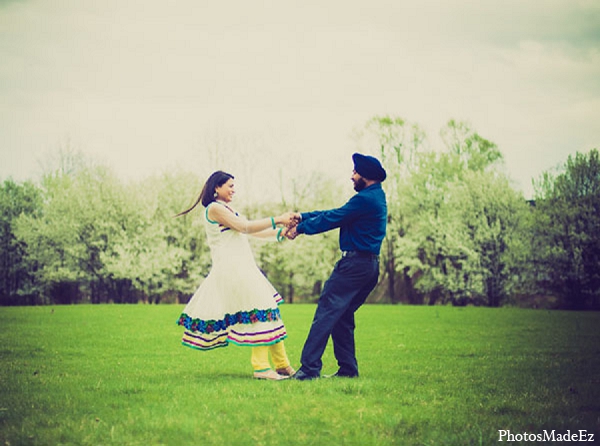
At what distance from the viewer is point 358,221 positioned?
7035 millimetres

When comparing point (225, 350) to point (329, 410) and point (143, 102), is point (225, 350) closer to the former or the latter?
point (329, 410)

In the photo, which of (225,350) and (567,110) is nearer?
(225,350)

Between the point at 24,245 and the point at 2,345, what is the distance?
141 feet

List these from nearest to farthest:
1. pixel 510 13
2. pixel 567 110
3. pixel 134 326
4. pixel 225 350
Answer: pixel 225 350, pixel 134 326, pixel 510 13, pixel 567 110

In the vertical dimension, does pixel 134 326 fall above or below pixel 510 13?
below

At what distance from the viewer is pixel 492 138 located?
166ft

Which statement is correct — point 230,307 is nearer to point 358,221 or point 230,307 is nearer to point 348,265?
point 348,265

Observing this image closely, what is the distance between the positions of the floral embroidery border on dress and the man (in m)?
0.59

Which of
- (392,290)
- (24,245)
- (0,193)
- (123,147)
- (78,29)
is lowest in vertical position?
(392,290)

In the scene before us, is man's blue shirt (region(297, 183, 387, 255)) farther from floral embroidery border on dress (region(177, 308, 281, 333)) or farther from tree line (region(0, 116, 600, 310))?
tree line (region(0, 116, 600, 310))

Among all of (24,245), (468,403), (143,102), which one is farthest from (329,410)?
(24,245)

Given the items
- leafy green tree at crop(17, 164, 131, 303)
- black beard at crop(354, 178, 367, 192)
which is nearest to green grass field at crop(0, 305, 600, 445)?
black beard at crop(354, 178, 367, 192)

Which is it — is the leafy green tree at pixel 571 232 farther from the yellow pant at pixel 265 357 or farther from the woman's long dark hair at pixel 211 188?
the woman's long dark hair at pixel 211 188

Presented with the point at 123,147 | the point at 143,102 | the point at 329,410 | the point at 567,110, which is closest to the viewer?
the point at 329,410
